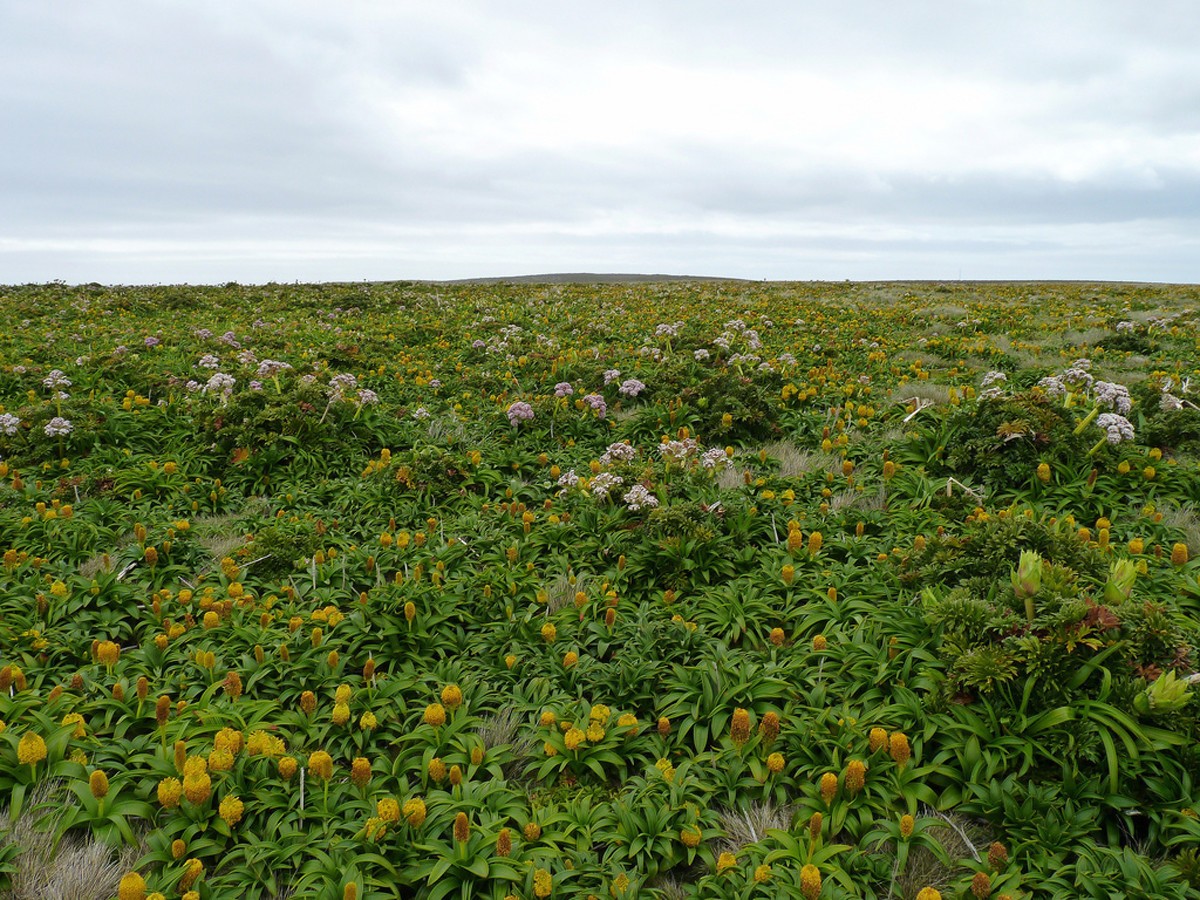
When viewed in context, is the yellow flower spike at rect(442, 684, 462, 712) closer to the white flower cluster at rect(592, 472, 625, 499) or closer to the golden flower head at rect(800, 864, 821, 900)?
the golden flower head at rect(800, 864, 821, 900)

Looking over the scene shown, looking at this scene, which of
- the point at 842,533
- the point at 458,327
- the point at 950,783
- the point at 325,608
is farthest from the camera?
the point at 458,327

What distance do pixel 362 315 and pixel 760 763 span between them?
664 inches

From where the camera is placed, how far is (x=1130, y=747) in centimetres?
284

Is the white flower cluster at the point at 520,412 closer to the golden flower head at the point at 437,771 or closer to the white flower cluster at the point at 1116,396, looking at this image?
the golden flower head at the point at 437,771

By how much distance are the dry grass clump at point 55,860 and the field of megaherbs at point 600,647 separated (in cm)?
Result: 1

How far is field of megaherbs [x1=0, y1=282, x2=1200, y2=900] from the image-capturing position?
2738 millimetres

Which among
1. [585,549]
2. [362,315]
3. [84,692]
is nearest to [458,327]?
Answer: [362,315]

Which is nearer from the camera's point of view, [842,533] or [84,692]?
[84,692]

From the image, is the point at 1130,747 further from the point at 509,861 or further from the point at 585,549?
the point at 585,549

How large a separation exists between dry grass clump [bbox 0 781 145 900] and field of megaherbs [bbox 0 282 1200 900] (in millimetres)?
14

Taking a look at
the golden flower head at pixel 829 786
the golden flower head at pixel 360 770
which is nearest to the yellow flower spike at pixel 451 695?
the golden flower head at pixel 360 770

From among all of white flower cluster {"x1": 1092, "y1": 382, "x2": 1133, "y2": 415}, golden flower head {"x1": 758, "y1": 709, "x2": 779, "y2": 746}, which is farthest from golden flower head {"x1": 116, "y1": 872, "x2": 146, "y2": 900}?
white flower cluster {"x1": 1092, "y1": 382, "x2": 1133, "y2": 415}

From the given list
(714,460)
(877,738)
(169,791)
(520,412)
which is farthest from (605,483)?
(169,791)

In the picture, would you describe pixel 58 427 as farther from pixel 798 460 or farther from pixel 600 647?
pixel 798 460
